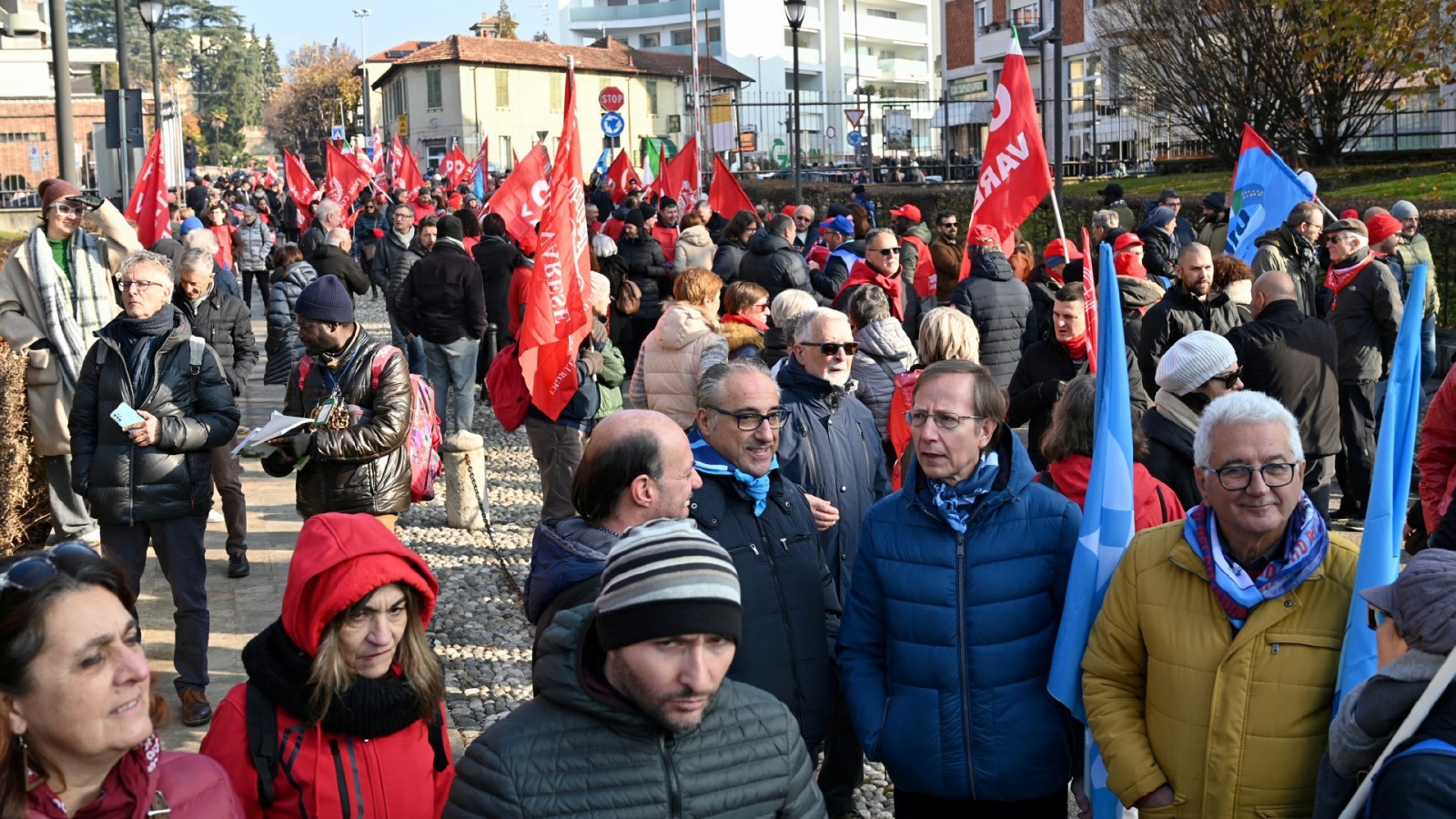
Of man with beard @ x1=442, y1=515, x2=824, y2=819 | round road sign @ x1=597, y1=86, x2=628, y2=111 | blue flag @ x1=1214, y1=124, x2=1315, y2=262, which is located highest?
round road sign @ x1=597, y1=86, x2=628, y2=111

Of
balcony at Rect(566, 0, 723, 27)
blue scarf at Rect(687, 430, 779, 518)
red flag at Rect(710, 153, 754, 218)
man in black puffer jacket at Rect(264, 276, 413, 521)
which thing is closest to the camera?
blue scarf at Rect(687, 430, 779, 518)

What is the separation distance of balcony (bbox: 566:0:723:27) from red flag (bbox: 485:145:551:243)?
77.0 m

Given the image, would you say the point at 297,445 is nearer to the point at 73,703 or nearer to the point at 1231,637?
the point at 73,703

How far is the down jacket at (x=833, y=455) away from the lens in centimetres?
505

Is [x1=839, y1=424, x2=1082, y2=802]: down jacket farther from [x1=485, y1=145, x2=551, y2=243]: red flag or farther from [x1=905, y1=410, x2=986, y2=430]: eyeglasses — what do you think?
[x1=485, y1=145, x2=551, y2=243]: red flag

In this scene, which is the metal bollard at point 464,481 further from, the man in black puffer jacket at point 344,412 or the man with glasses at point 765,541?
the man with glasses at point 765,541

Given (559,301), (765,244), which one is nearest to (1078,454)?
(559,301)

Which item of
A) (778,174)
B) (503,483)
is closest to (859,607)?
(503,483)

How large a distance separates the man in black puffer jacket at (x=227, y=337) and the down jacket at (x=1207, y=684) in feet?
19.9

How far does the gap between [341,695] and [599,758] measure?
0.84 metres

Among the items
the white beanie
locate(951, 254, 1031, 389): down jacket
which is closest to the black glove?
the white beanie

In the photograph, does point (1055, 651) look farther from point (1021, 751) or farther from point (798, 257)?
point (798, 257)

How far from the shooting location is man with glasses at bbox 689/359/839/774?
4000 millimetres

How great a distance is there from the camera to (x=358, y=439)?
5.98 metres
